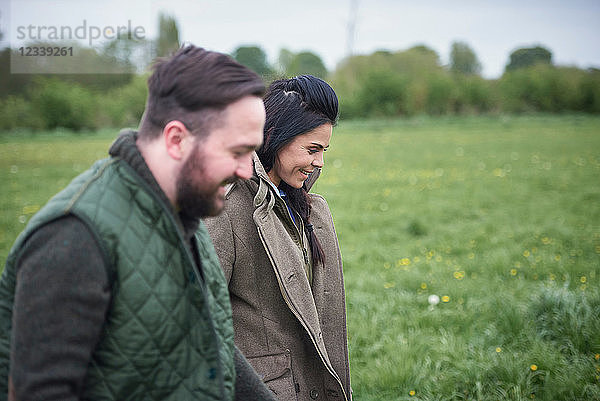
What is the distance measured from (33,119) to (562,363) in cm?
4135

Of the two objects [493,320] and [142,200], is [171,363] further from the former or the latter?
[493,320]

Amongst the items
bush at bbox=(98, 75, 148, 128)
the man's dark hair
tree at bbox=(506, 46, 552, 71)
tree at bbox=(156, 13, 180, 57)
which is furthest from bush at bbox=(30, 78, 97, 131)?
tree at bbox=(506, 46, 552, 71)

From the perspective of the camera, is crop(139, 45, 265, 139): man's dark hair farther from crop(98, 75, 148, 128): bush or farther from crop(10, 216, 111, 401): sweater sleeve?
crop(98, 75, 148, 128): bush

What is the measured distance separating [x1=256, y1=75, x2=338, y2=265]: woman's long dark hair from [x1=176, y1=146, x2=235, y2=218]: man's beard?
0.98 m

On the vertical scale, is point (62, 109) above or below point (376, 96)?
below

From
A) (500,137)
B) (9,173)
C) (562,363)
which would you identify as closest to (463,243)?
(562,363)

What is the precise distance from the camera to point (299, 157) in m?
2.35

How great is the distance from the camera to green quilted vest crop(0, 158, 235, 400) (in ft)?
3.99

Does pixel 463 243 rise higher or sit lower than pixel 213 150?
lower

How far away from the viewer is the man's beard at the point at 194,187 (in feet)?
4.41

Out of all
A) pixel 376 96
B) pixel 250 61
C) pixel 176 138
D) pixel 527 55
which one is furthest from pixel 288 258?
pixel 527 55

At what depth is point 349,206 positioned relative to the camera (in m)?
9.65

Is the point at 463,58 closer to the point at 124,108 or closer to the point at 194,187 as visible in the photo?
the point at 124,108

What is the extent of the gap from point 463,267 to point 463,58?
8053 cm
